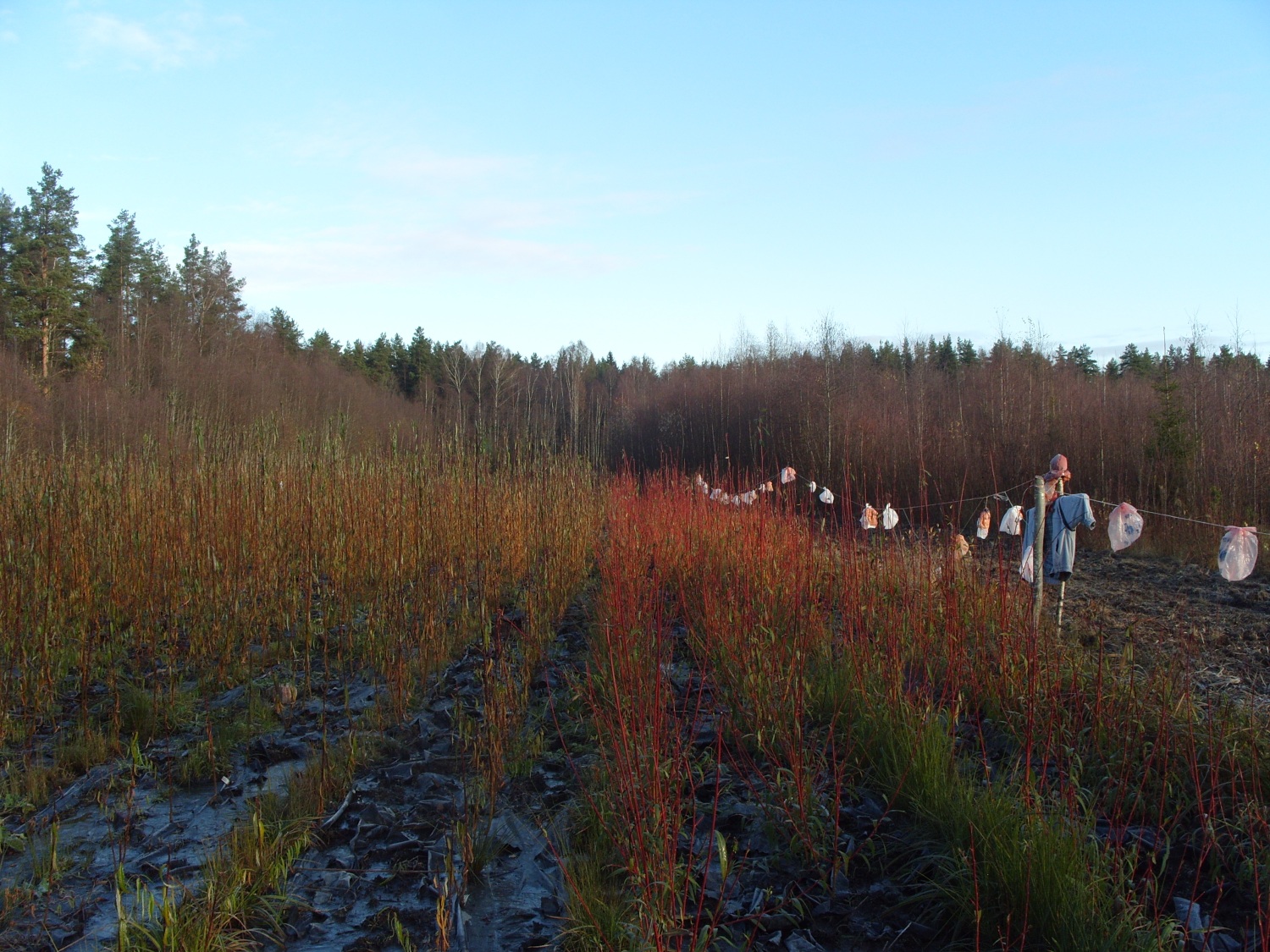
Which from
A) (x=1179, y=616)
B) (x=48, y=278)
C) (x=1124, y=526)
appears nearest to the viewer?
(x=1124, y=526)

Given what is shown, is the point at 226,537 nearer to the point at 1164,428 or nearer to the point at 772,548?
the point at 772,548

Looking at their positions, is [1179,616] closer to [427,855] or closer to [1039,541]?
[1039,541]

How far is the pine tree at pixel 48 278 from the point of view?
2255 centimetres

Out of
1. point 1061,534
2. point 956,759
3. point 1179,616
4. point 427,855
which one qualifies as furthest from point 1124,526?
point 427,855

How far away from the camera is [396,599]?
4523mm

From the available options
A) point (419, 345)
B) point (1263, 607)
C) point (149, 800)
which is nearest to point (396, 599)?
point (149, 800)

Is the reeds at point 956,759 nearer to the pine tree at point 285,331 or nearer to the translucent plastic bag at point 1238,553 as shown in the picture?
the translucent plastic bag at point 1238,553

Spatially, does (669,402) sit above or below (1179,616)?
above

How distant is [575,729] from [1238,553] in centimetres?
368

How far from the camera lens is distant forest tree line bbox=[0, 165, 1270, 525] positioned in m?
11.0

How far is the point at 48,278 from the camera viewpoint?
23141 mm

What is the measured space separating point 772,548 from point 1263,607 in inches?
192

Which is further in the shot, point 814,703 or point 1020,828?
point 814,703

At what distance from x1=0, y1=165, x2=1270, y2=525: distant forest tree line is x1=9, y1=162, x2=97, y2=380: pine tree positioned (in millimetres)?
57
